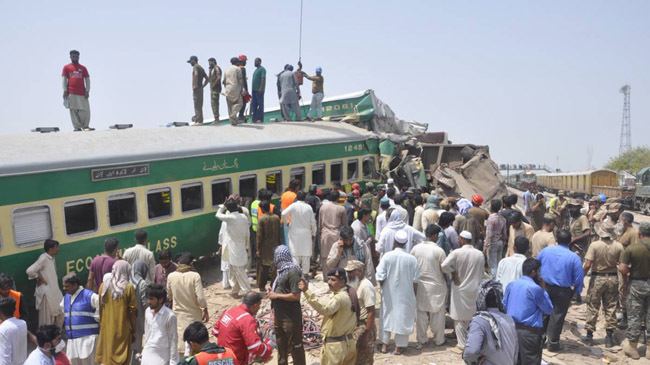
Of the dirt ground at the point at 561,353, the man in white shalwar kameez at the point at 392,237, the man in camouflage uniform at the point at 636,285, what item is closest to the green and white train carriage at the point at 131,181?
the dirt ground at the point at 561,353

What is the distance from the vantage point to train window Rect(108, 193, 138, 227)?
930 centimetres

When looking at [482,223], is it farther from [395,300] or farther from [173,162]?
[173,162]

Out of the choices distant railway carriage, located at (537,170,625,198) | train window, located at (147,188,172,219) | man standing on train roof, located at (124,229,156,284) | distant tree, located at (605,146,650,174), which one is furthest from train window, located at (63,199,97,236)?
distant tree, located at (605,146,650,174)

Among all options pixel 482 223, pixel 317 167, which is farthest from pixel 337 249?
pixel 317 167

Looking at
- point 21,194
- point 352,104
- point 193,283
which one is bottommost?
point 193,283

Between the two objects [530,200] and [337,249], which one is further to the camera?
[530,200]

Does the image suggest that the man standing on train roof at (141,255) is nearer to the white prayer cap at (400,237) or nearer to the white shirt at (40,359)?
the white shirt at (40,359)

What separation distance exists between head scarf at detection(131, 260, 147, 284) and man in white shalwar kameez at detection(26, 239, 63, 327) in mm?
1365

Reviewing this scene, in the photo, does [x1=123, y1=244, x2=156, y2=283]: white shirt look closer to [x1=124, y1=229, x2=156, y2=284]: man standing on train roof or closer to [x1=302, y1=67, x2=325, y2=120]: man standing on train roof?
[x1=124, y1=229, x2=156, y2=284]: man standing on train roof

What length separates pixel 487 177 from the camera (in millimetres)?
15695

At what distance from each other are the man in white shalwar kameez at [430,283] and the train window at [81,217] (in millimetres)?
5291

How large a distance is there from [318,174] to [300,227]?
4536mm

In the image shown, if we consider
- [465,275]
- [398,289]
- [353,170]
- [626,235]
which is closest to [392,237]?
[398,289]

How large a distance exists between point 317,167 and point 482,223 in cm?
499
